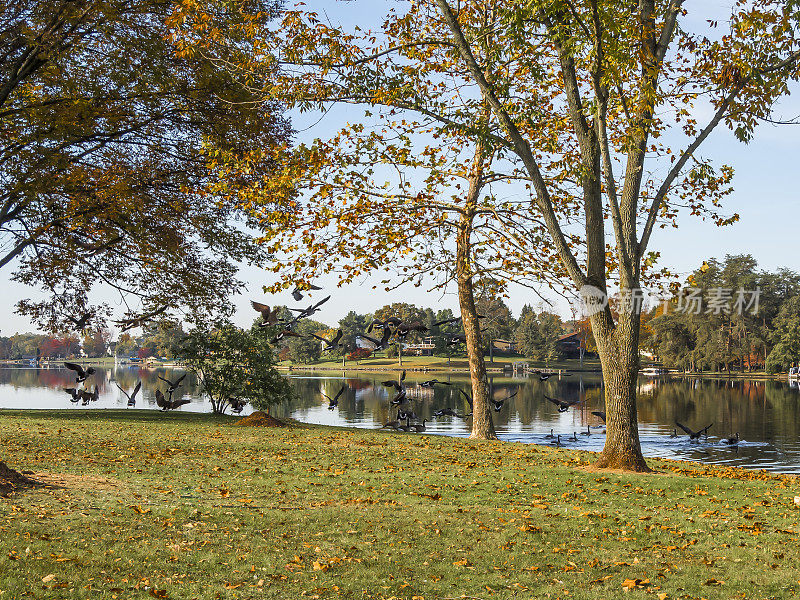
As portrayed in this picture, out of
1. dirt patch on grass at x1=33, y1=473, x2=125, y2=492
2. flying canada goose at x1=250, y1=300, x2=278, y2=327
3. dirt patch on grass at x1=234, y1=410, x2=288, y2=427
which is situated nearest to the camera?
dirt patch on grass at x1=33, y1=473, x2=125, y2=492

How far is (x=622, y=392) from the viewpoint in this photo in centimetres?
1293

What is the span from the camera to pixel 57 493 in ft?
29.4

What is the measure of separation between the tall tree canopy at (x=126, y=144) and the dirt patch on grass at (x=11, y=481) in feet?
24.1

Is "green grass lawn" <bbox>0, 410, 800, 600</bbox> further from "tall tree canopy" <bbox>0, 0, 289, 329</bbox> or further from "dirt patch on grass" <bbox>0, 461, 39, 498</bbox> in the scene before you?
"tall tree canopy" <bbox>0, 0, 289, 329</bbox>

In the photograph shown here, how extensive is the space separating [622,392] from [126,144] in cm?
1473

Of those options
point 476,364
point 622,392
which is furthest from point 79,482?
point 476,364

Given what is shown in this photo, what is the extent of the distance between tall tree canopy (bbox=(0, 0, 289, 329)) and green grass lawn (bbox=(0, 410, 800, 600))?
7186 millimetres

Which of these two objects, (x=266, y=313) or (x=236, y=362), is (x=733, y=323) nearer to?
(x=236, y=362)

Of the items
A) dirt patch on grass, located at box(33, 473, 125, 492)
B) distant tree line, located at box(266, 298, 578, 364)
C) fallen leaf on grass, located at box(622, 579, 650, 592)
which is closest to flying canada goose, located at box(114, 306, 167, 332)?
dirt patch on grass, located at box(33, 473, 125, 492)

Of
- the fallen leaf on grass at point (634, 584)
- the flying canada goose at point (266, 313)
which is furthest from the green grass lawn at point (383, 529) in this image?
the flying canada goose at point (266, 313)

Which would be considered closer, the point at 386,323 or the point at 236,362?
the point at 386,323

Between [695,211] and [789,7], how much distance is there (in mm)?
4505

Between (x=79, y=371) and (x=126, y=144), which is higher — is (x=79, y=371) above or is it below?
below

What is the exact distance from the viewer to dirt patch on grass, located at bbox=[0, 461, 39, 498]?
879cm
